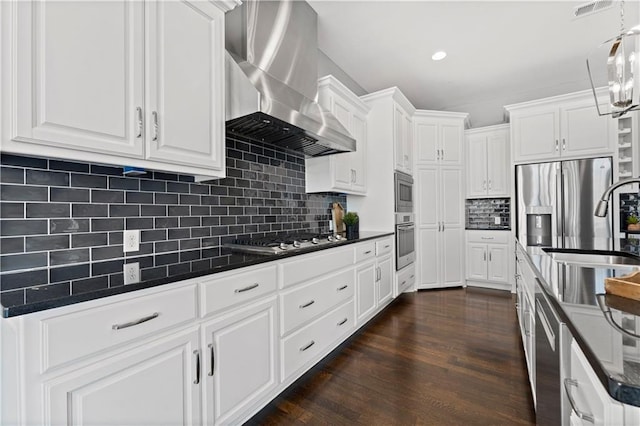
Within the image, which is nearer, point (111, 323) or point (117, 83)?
point (111, 323)

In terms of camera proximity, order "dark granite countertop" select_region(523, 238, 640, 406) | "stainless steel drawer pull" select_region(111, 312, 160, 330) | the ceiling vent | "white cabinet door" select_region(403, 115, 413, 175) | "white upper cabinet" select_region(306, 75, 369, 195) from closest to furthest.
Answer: "dark granite countertop" select_region(523, 238, 640, 406) → "stainless steel drawer pull" select_region(111, 312, 160, 330) → the ceiling vent → "white upper cabinet" select_region(306, 75, 369, 195) → "white cabinet door" select_region(403, 115, 413, 175)

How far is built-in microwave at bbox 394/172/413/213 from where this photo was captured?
3.59m

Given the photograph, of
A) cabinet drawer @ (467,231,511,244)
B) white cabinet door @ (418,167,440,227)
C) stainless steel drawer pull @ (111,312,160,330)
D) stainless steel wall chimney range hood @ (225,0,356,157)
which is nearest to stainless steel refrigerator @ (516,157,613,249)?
cabinet drawer @ (467,231,511,244)

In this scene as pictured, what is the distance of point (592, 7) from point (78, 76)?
365cm

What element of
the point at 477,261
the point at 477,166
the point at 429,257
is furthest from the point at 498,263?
the point at 477,166

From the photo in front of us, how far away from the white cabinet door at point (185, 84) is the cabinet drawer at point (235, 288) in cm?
63

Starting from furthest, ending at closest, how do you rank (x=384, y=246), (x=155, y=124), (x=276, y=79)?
1. (x=384, y=246)
2. (x=276, y=79)
3. (x=155, y=124)

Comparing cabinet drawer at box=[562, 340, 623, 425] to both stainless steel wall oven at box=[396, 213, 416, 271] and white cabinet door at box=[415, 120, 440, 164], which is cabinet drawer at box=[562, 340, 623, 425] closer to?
stainless steel wall oven at box=[396, 213, 416, 271]

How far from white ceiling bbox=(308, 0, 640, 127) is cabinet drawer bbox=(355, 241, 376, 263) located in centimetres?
208

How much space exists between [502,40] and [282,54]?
93.6 inches

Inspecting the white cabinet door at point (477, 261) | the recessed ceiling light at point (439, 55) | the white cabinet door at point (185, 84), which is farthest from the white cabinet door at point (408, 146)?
the white cabinet door at point (185, 84)

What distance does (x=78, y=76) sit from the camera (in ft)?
3.68

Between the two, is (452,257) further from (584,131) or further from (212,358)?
(212,358)

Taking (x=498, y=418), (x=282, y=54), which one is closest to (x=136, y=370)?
(x=498, y=418)
